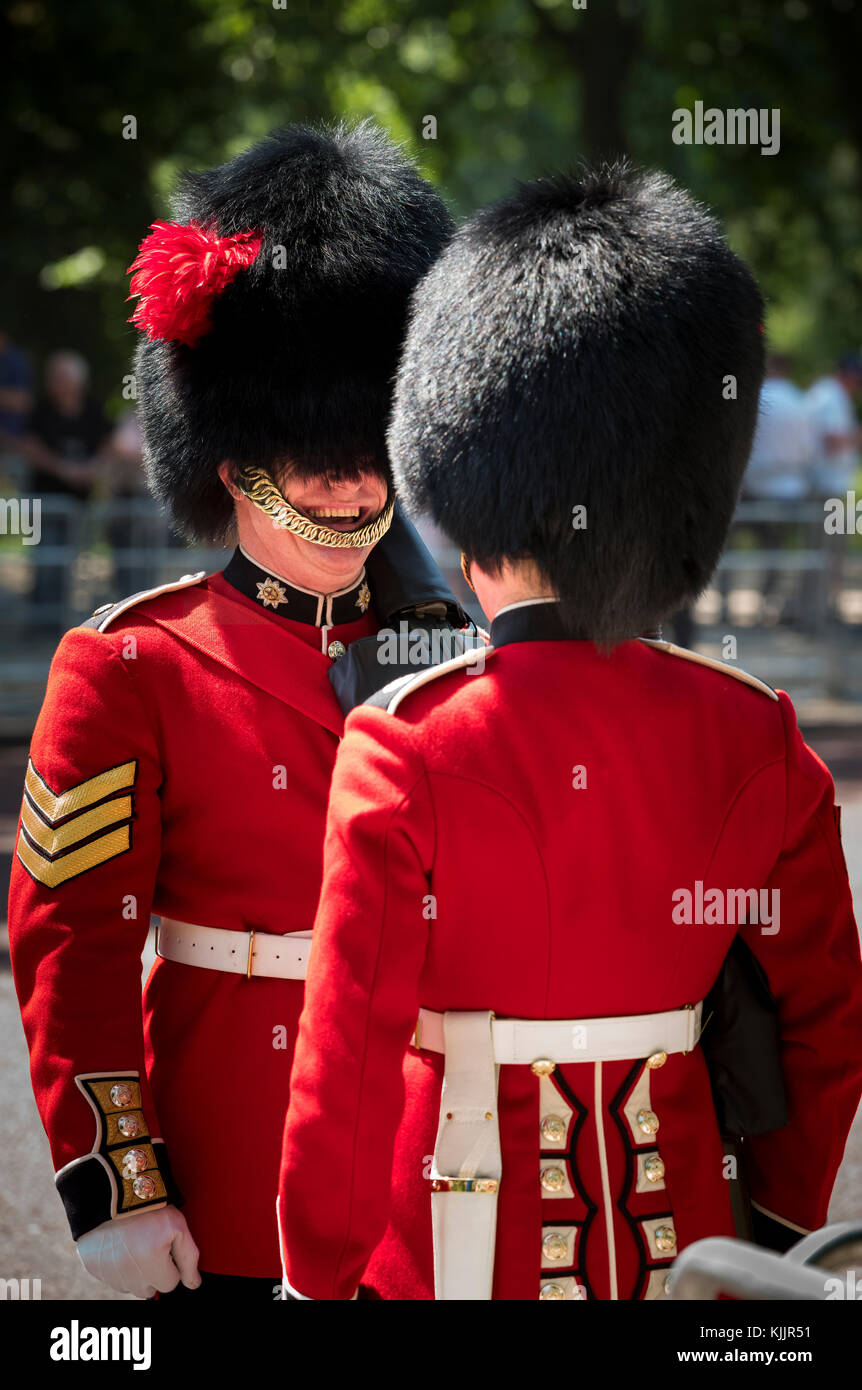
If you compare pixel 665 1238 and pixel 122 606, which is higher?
pixel 122 606

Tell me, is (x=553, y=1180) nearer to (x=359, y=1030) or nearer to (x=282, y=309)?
(x=359, y=1030)

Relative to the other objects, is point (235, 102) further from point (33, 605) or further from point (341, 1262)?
point (341, 1262)

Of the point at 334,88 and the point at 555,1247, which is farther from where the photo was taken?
the point at 334,88

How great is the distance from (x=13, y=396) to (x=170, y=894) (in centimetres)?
936

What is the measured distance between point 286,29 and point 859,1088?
1489 centimetres

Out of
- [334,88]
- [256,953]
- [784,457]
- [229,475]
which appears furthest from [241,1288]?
[334,88]

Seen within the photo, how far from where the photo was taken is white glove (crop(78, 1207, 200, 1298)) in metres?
2.11

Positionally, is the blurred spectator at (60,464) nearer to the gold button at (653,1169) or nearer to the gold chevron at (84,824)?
the gold chevron at (84,824)

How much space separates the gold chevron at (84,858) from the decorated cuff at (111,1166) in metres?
0.26

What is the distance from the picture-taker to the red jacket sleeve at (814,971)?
77.1 inches

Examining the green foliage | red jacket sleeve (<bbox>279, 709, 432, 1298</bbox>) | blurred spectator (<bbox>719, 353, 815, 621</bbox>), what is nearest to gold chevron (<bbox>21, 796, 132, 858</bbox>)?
red jacket sleeve (<bbox>279, 709, 432, 1298</bbox>)

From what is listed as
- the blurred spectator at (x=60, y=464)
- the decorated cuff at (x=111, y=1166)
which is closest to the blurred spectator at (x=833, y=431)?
the blurred spectator at (x=60, y=464)

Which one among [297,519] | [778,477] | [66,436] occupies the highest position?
[66,436]

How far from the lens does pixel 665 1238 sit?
1.89m
